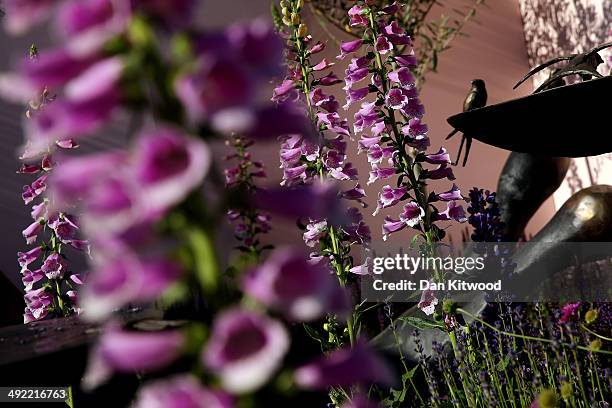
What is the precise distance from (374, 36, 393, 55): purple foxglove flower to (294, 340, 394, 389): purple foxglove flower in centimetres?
186

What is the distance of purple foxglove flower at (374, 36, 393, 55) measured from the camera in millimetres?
2051

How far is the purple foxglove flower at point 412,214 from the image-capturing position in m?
1.93

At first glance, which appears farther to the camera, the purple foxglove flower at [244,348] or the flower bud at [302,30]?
the flower bud at [302,30]

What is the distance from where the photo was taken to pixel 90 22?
0.85 ft

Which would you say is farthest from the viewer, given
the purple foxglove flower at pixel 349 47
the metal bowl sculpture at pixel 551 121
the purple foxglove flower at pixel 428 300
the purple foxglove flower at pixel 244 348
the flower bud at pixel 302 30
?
the purple foxglove flower at pixel 349 47

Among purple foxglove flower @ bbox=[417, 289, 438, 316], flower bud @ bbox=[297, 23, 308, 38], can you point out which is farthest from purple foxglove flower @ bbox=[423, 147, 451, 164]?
flower bud @ bbox=[297, 23, 308, 38]

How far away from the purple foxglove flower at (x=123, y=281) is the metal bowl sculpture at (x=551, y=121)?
32.8 inches

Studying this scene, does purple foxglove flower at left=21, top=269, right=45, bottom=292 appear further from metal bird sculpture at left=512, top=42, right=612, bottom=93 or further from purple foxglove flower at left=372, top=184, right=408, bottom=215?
metal bird sculpture at left=512, top=42, right=612, bottom=93

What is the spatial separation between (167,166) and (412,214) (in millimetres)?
1737

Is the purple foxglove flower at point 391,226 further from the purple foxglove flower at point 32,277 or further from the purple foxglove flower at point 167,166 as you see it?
the purple foxglove flower at point 167,166

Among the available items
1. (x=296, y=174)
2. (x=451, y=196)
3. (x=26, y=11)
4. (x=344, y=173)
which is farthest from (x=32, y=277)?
(x=26, y=11)

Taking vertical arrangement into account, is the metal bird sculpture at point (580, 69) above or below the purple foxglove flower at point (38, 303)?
above

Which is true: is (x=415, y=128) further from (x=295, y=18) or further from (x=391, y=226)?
(x=295, y=18)

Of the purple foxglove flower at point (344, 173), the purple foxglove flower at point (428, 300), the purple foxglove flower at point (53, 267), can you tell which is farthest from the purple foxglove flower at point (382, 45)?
the purple foxglove flower at point (53, 267)
